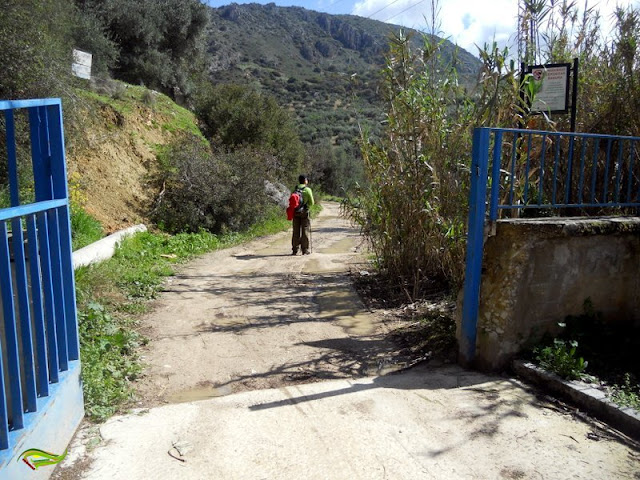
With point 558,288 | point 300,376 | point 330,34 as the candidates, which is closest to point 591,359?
point 558,288

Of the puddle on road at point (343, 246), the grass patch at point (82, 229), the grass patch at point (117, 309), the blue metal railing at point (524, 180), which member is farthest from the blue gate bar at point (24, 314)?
the puddle on road at point (343, 246)

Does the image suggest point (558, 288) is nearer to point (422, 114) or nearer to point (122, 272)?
point (422, 114)

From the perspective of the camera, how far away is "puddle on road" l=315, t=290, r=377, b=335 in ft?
18.8

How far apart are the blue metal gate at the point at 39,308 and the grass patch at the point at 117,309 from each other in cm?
43

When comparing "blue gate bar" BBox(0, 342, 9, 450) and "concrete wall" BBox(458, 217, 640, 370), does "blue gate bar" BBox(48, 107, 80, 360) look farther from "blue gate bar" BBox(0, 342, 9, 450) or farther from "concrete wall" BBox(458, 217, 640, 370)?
"concrete wall" BBox(458, 217, 640, 370)

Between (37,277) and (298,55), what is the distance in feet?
253

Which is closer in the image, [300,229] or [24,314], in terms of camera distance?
[24,314]

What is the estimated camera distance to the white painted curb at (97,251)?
7225 mm

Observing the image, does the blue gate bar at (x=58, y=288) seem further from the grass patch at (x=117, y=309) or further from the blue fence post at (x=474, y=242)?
the blue fence post at (x=474, y=242)

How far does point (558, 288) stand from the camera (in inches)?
167

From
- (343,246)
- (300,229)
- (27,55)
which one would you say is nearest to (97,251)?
(27,55)

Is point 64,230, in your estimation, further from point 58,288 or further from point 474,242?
point 474,242

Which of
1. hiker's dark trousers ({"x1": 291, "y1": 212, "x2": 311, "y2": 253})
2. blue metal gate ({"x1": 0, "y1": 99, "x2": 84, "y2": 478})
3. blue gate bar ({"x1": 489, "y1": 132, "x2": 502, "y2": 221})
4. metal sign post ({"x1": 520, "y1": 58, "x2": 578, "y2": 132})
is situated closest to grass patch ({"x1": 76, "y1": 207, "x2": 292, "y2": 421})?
blue metal gate ({"x1": 0, "y1": 99, "x2": 84, "y2": 478})

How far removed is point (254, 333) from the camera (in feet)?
18.0
